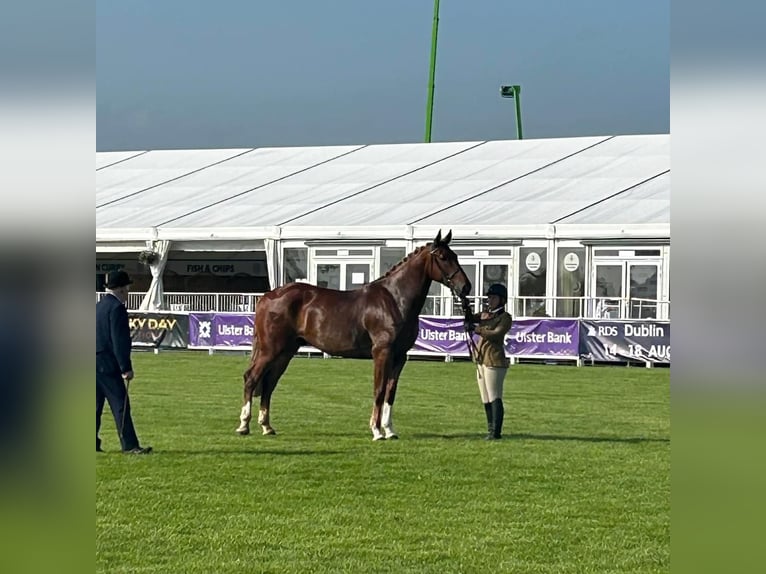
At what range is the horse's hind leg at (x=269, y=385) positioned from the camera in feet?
45.5

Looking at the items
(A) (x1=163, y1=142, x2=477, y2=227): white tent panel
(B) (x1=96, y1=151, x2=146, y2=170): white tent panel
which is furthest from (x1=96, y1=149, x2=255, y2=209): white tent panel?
(A) (x1=163, y1=142, x2=477, y2=227): white tent panel

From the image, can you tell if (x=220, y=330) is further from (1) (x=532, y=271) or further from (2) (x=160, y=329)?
(1) (x=532, y=271)

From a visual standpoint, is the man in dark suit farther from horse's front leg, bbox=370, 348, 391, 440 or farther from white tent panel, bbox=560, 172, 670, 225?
white tent panel, bbox=560, 172, 670, 225

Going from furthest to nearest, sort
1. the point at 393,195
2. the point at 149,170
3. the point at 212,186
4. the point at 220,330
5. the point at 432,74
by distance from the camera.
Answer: the point at 432,74 < the point at 149,170 < the point at 212,186 < the point at 393,195 < the point at 220,330

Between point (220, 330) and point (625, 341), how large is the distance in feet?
31.9

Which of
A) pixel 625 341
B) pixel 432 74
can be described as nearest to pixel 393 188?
pixel 625 341

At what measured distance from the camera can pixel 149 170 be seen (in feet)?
130

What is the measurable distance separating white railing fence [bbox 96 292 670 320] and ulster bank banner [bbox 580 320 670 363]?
74 centimetres

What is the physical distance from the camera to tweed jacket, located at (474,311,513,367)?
13.1m

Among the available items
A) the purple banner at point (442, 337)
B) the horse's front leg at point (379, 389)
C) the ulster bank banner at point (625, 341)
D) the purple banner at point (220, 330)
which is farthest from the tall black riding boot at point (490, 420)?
the purple banner at point (220, 330)

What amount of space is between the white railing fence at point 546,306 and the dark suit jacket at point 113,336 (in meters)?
15.9

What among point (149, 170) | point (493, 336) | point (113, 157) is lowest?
point (493, 336)

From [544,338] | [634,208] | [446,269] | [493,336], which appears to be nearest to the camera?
[493,336]
